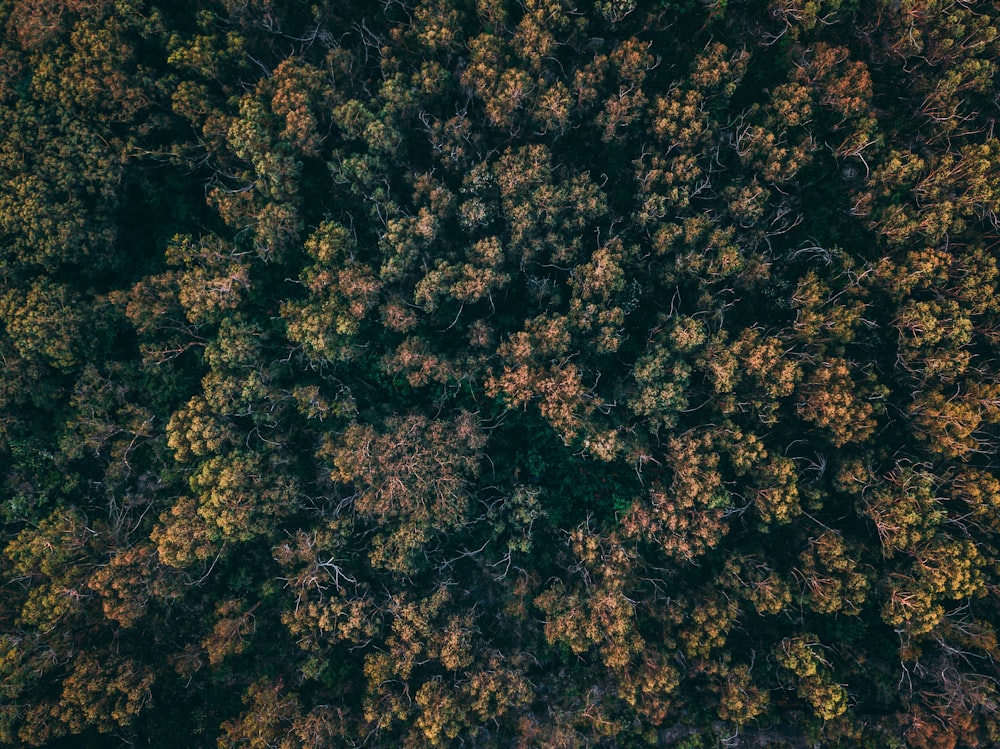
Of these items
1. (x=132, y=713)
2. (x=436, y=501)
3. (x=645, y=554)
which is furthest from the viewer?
(x=645, y=554)

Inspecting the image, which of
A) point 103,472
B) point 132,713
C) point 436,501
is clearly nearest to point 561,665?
point 436,501

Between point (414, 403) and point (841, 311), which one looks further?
point (414, 403)

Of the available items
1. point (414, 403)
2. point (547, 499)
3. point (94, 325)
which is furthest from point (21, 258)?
point (547, 499)

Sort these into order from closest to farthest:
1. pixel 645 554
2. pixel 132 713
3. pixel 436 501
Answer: pixel 132 713
pixel 436 501
pixel 645 554

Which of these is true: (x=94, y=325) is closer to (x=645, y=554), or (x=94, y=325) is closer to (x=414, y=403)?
(x=414, y=403)

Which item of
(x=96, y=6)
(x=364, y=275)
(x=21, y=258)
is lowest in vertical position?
(x=364, y=275)

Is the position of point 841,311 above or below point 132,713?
above
